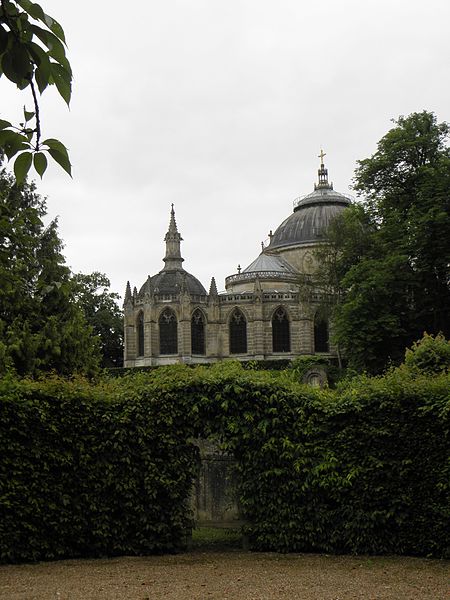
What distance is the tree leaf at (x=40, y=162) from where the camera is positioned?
2.84 metres

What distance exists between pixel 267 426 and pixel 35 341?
38.5ft

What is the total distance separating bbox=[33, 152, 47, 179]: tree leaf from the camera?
2838 mm

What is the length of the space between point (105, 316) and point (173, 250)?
9250 mm

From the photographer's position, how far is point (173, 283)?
205ft

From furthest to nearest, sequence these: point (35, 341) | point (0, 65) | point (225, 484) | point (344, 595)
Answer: point (35, 341) → point (225, 484) → point (344, 595) → point (0, 65)

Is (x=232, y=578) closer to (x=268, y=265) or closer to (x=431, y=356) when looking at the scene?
(x=431, y=356)

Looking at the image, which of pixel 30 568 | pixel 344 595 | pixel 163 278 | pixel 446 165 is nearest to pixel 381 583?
pixel 344 595

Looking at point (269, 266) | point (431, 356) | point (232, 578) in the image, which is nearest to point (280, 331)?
point (269, 266)

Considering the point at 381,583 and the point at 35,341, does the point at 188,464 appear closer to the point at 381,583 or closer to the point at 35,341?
the point at 381,583

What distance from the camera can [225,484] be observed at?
14281 millimetres

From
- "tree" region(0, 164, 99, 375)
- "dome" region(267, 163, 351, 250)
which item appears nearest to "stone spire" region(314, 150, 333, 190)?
"dome" region(267, 163, 351, 250)

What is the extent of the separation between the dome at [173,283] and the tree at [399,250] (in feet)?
88.0

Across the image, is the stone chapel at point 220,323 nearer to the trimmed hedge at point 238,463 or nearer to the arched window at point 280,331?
the arched window at point 280,331

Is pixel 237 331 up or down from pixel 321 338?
up
